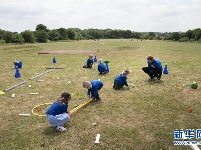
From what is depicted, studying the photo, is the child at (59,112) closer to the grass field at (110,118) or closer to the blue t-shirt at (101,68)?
the grass field at (110,118)

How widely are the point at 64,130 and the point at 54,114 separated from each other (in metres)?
0.61

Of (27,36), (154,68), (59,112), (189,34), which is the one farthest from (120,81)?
(189,34)

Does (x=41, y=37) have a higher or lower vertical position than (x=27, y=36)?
lower

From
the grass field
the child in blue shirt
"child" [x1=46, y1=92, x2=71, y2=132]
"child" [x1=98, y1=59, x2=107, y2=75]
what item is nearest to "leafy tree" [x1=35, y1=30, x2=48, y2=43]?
"child" [x1=98, y1=59, x2=107, y2=75]

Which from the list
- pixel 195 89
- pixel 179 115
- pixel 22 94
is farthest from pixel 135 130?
pixel 22 94

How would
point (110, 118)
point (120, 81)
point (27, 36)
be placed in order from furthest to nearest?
point (27, 36) < point (120, 81) < point (110, 118)

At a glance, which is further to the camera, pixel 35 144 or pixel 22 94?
pixel 22 94

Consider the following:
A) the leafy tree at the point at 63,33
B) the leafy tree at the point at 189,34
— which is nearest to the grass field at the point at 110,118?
the leafy tree at the point at 63,33

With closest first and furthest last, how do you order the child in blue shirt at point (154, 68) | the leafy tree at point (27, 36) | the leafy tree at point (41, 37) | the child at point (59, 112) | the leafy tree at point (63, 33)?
the child at point (59, 112) → the child in blue shirt at point (154, 68) → the leafy tree at point (27, 36) → the leafy tree at point (41, 37) → the leafy tree at point (63, 33)

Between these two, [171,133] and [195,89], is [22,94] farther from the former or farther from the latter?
[195,89]

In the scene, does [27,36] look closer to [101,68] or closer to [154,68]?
[101,68]

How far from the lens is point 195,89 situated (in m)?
11.1

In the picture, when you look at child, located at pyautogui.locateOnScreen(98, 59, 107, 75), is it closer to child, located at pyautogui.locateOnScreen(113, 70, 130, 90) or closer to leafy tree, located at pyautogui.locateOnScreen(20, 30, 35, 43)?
child, located at pyautogui.locateOnScreen(113, 70, 130, 90)

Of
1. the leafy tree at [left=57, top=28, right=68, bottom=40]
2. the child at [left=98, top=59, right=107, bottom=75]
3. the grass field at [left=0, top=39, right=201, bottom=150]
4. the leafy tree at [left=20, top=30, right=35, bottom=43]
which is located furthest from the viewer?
the leafy tree at [left=57, top=28, right=68, bottom=40]
